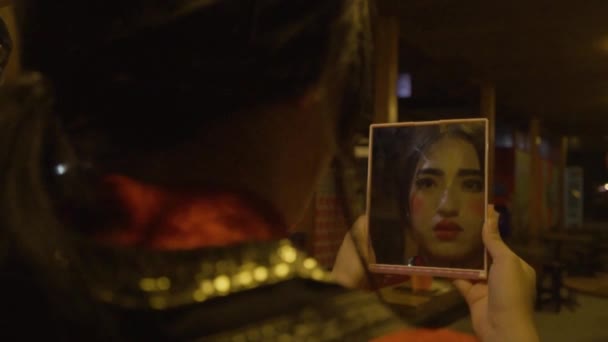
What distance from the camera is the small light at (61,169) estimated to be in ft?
1.34

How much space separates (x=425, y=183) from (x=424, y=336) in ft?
1.36

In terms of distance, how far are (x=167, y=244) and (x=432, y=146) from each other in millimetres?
600

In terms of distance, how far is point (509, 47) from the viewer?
13.4 ft

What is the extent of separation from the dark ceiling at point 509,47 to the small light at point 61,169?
301cm

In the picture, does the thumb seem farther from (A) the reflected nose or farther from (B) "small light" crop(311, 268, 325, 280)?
(B) "small light" crop(311, 268, 325, 280)

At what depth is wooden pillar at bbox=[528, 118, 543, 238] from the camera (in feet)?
26.6

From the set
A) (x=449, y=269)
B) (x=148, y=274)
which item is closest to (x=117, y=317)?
(x=148, y=274)

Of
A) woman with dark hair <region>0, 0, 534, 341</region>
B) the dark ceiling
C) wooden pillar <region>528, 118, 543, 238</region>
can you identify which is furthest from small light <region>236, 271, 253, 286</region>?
wooden pillar <region>528, 118, 543, 238</region>

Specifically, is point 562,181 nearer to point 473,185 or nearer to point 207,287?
point 473,185

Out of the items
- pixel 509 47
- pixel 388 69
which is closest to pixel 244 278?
pixel 388 69

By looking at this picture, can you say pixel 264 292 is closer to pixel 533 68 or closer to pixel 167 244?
pixel 167 244

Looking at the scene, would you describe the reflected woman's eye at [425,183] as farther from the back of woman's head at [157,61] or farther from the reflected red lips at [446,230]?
the back of woman's head at [157,61]

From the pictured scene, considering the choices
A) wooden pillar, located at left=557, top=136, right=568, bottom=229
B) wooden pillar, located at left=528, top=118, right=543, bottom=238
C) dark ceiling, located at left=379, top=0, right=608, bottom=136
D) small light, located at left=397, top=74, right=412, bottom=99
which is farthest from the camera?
wooden pillar, located at left=557, top=136, right=568, bottom=229

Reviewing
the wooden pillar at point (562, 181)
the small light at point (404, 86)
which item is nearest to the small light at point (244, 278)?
the small light at point (404, 86)
